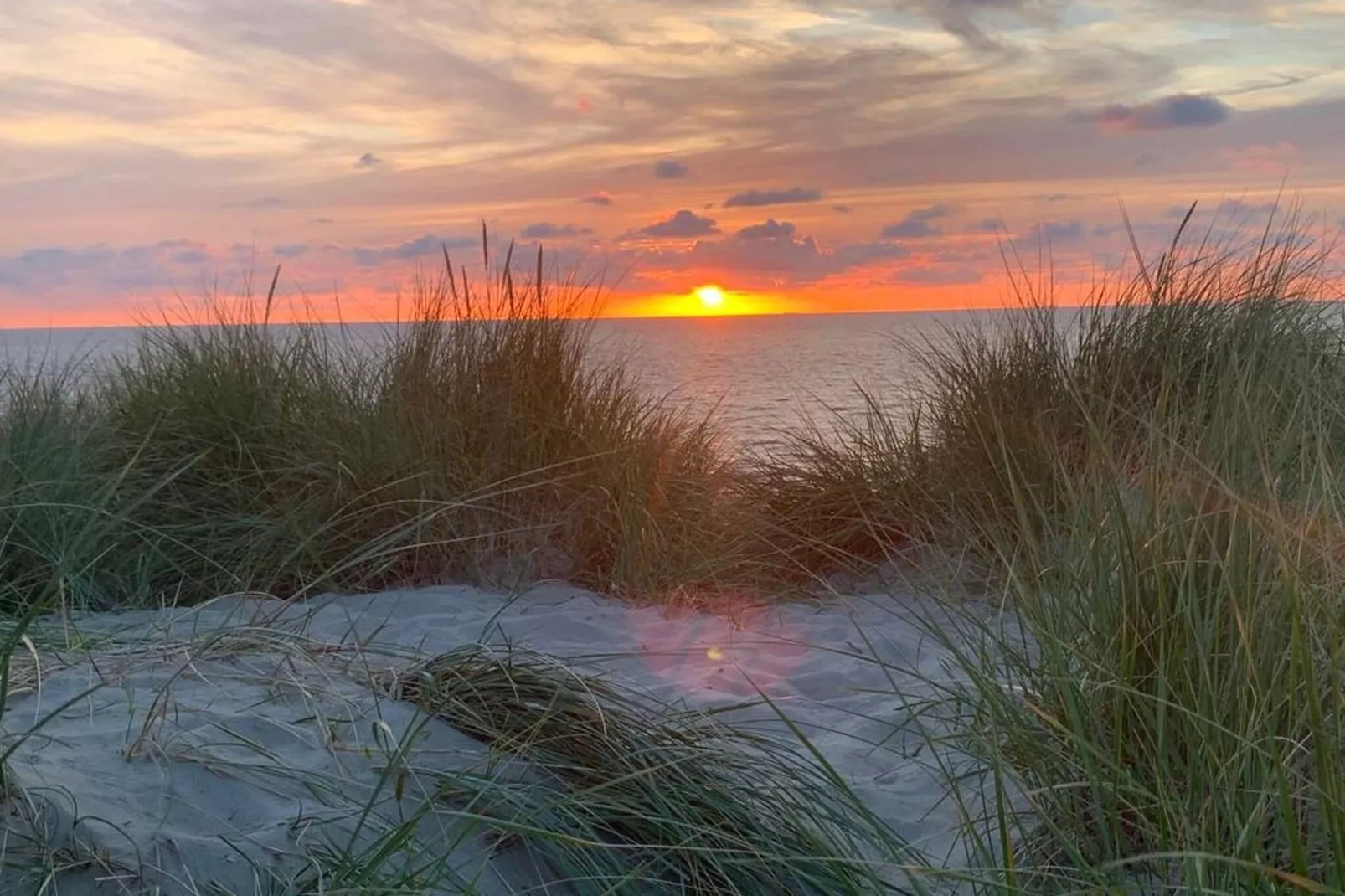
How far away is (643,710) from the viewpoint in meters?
2.20

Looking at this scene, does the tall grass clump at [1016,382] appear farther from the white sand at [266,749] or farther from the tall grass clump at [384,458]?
the white sand at [266,749]

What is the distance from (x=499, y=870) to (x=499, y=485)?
2.80 meters

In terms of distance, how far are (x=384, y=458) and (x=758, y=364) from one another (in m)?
26.0

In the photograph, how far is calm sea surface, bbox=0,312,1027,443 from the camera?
5484 mm

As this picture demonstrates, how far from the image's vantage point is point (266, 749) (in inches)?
79.4

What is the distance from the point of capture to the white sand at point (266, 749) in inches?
64.9

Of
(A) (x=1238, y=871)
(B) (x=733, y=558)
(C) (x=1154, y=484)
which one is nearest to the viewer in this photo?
(A) (x=1238, y=871)

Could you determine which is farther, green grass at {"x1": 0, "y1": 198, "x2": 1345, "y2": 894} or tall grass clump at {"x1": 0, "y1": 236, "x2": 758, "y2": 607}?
tall grass clump at {"x1": 0, "y1": 236, "x2": 758, "y2": 607}

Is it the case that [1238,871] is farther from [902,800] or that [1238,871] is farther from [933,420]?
[933,420]

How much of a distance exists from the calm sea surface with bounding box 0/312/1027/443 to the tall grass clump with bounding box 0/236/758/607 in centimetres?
46

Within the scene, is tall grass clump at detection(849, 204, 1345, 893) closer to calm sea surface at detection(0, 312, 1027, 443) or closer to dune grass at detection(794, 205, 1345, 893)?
dune grass at detection(794, 205, 1345, 893)

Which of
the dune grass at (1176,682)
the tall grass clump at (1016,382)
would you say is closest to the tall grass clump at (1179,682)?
the dune grass at (1176,682)

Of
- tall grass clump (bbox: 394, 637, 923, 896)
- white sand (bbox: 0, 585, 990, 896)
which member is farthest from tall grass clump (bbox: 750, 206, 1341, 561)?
tall grass clump (bbox: 394, 637, 923, 896)

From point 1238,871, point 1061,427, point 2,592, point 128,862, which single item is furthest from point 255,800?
point 1061,427
